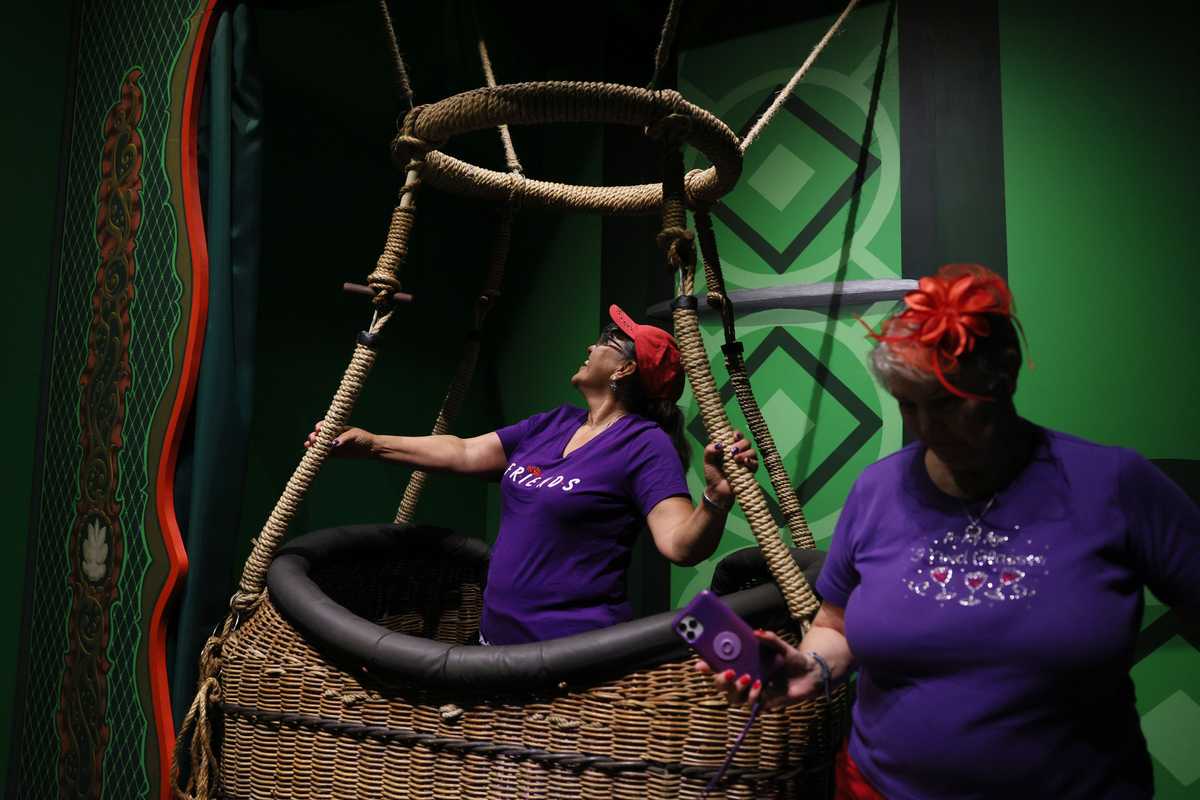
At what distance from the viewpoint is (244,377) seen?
1.92 metres

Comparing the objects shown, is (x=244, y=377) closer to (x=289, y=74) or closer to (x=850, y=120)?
(x=289, y=74)

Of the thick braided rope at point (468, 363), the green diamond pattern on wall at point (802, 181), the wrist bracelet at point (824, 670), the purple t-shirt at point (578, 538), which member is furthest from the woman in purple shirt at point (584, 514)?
the green diamond pattern on wall at point (802, 181)

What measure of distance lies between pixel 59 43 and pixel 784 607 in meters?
2.16

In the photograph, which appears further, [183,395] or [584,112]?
[183,395]

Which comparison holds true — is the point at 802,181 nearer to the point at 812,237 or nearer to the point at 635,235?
the point at 812,237

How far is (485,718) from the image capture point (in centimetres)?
136

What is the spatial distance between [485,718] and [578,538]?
456 mm

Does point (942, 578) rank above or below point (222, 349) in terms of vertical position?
below

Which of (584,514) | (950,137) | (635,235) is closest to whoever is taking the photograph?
(584,514)

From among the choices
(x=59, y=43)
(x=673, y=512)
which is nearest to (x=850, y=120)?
(x=673, y=512)


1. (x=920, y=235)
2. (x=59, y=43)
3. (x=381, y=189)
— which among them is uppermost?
(x=59, y=43)

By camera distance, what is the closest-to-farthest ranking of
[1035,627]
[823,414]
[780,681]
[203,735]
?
[1035,627]
[780,681]
[203,735]
[823,414]

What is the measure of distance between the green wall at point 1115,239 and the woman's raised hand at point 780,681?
1190 millimetres

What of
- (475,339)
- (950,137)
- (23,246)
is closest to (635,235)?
(475,339)
